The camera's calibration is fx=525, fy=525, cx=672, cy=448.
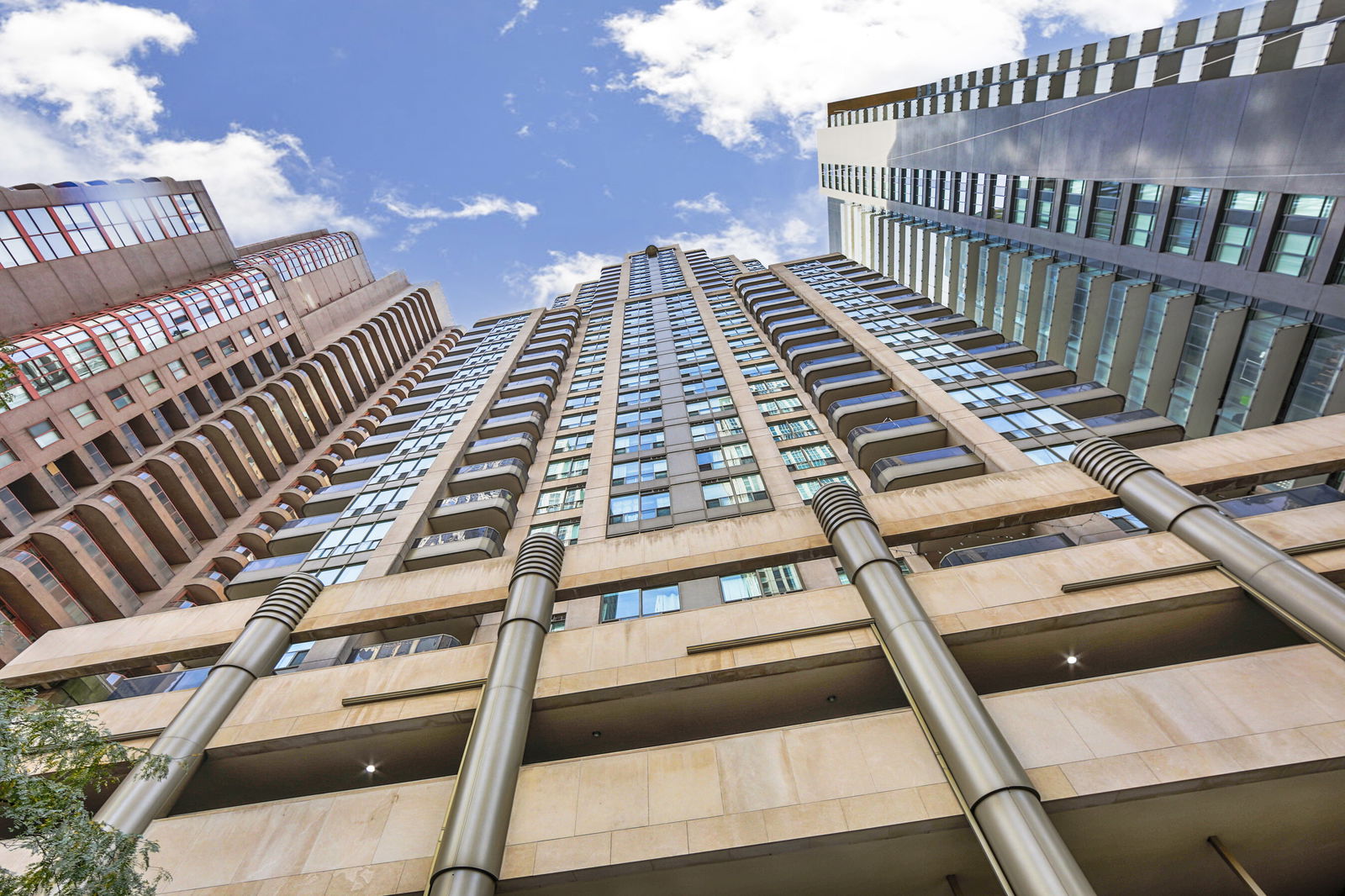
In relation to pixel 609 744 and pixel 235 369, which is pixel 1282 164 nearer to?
pixel 609 744

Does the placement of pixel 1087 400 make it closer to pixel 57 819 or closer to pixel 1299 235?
pixel 1299 235

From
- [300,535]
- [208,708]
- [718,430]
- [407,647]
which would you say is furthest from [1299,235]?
[300,535]

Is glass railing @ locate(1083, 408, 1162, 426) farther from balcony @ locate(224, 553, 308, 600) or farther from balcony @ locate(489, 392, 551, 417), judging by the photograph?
balcony @ locate(224, 553, 308, 600)

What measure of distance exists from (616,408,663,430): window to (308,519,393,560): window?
1433 cm

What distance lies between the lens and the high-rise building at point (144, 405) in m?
31.1

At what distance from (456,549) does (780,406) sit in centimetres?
2014

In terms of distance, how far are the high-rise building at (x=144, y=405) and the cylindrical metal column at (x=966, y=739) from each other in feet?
112

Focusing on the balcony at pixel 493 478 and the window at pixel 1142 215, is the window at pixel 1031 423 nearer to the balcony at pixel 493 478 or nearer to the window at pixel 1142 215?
the window at pixel 1142 215

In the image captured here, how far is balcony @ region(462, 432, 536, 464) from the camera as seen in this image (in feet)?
103

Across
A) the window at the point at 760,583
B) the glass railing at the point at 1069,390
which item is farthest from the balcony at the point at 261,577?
the glass railing at the point at 1069,390

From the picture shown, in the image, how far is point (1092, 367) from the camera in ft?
109

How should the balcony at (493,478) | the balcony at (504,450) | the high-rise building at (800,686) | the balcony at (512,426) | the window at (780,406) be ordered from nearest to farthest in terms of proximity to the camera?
the high-rise building at (800,686) < the balcony at (493,478) < the balcony at (504,450) < the window at (780,406) < the balcony at (512,426)

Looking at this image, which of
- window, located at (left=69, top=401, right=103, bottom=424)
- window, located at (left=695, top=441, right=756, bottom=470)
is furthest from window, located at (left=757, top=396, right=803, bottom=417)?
window, located at (left=69, top=401, right=103, bottom=424)

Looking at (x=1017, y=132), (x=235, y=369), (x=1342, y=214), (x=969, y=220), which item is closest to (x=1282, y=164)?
(x=1342, y=214)
